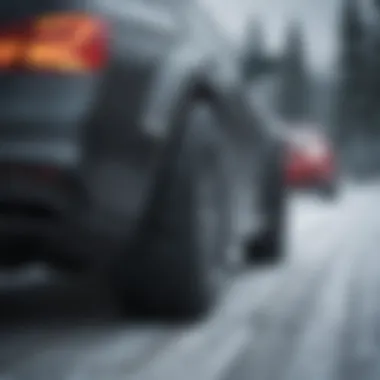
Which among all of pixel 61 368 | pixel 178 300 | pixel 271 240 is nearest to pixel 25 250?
pixel 61 368

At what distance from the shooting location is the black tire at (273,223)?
7871 millimetres

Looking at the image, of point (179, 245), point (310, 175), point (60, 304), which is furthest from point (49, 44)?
point (310, 175)

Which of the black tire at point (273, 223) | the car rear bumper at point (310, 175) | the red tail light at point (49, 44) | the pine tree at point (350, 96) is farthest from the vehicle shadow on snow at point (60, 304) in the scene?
the pine tree at point (350, 96)

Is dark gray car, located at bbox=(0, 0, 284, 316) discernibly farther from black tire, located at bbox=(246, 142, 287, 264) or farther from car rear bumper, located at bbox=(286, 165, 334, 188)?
car rear bumper, located at bbox=(286, 165, 334, 188)

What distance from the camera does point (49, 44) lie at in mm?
4500

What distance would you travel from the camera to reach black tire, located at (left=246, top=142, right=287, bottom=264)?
787 cm

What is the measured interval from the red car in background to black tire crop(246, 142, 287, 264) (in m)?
9.53

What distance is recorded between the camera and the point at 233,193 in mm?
6223

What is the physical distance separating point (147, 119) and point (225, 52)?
131cm

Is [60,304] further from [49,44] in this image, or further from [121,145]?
[49,44]

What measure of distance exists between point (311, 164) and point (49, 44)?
1426 centimetres

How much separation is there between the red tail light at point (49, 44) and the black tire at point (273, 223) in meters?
3.30

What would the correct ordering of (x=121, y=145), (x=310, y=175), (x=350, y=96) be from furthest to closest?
1. (x=350, y=96)
2. (x=310, y=175)
3. (x=121, y=145)

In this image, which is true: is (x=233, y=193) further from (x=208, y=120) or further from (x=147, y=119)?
(x=147, y=119)
